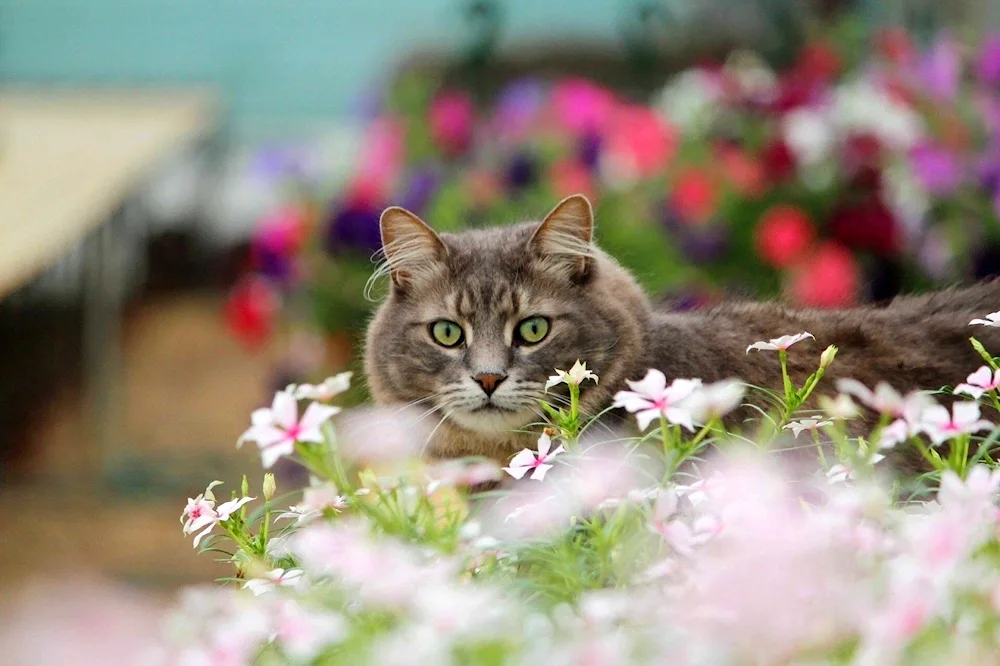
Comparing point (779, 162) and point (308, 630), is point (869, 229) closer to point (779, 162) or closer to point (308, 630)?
point (779, 162)

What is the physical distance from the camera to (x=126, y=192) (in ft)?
10.7

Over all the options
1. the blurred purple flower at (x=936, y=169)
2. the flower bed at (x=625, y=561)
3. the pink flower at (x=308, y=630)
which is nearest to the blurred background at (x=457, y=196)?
the blurred purple flower at (x=936, y=169)

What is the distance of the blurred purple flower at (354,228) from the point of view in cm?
276

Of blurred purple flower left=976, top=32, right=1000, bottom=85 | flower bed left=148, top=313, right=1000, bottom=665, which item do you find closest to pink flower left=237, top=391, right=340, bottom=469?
flower bed left=148, top=313, right=1000, bottom=665

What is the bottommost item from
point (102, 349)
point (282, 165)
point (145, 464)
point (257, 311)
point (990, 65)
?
point (145, 464)

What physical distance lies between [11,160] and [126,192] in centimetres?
30

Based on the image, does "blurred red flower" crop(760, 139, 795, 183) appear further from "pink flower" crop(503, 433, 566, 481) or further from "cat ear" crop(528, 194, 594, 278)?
"pink flower" crop(503, 433, 566, 481)

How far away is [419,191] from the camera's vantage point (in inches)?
108

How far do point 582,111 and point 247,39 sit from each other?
2.76m

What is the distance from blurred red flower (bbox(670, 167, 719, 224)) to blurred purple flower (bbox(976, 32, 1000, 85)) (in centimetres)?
69

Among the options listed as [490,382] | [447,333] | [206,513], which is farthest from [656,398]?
[447,333]

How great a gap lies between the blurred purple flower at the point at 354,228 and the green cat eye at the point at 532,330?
4.52 feet

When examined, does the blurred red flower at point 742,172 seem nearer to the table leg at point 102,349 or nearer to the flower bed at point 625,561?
the table leg at point 102,349

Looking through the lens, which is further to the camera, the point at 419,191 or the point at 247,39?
the point at 247,39
